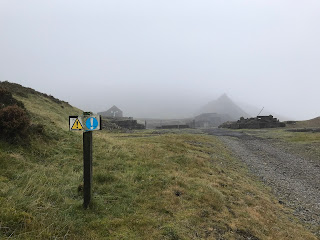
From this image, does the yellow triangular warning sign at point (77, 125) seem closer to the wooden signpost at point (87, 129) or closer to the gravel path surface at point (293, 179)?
the wooden signpost at point (87, 129)

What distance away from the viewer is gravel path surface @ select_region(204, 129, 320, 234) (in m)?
10.6

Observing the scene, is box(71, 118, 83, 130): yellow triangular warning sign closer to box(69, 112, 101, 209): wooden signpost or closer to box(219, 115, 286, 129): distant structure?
box(69, 112, 101, 209): wooden signpost

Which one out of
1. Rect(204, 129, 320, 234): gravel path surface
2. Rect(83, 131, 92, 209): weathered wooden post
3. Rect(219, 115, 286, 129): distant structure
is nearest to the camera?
Rect(83, 131, 92, 209): weathered wooden post

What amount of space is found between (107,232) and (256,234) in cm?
435

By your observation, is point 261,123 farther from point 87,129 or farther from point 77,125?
point 77,125

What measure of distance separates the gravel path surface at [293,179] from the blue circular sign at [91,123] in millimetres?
8799

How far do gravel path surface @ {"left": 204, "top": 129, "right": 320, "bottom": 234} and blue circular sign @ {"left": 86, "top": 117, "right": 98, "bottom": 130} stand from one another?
8799 mm

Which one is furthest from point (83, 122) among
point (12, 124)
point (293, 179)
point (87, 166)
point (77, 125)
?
point (293, 179)

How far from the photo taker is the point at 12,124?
10047mm

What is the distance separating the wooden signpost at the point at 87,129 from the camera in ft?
20.6

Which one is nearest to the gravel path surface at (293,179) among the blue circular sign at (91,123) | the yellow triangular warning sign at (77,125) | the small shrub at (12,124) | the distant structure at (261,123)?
the blue circular sign at (91,123)

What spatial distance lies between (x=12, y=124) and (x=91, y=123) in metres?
5.75

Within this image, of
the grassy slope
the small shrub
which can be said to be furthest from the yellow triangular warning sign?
the small shrub

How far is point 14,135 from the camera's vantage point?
10203 millimetres
